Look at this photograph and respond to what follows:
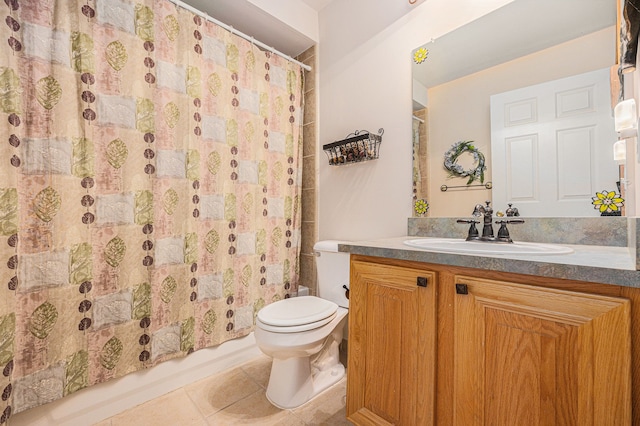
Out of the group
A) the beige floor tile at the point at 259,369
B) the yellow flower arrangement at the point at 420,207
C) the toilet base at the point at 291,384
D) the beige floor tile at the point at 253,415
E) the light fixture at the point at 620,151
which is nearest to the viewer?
→ the light fixture at the point at 620,151

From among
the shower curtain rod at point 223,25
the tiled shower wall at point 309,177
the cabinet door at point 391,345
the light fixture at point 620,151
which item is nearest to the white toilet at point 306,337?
the cabinet door at point 391,345

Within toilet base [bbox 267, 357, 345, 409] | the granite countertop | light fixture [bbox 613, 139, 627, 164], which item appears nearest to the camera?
the granite countertop

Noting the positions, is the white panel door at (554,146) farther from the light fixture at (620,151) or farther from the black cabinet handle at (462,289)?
the black cabinet handle at (462,289)

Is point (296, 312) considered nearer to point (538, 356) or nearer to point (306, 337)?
point (306, 337)

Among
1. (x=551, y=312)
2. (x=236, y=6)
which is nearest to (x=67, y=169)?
(x=236, y=6)

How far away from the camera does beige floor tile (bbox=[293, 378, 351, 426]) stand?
131 cm

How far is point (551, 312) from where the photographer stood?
650 millimetres

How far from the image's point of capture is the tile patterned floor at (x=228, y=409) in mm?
1311

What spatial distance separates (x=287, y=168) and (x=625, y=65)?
1782 millimetres

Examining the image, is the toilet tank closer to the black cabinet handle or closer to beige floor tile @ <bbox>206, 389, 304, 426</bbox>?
beige floor tile @ <bbox>206, 389, 304, 426</bbox>

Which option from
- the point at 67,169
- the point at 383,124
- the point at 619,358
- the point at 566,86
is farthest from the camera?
the point at 383,124

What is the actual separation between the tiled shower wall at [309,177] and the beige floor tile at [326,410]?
2.60ft

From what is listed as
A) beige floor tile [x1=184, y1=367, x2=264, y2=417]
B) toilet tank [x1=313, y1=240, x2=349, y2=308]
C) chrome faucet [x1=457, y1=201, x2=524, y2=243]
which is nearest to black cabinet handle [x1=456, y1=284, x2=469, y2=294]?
chrome faucet [x1=457, y1=201, x2=524, y2=243]

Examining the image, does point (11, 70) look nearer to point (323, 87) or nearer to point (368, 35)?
point (323, 87)
